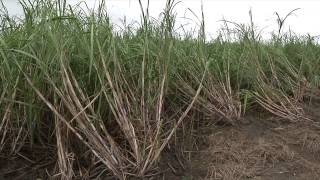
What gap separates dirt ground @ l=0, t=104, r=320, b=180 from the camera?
6.91 ft

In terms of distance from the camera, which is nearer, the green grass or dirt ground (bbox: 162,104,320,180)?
the green grass

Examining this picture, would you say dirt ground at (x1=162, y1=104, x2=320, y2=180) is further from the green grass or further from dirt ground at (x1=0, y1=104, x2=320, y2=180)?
the green grass

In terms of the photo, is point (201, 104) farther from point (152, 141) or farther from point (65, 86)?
point (65, 86)

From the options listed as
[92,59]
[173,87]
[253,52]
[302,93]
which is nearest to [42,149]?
[92,59]

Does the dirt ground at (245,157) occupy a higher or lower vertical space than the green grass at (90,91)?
lower

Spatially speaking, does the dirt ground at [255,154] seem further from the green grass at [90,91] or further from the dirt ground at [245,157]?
the green grass at [90,91]

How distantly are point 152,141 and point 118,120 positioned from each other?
0.54ft

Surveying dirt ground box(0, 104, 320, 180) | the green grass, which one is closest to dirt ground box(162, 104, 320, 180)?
dirt ground box(0, 104, 320, 180)

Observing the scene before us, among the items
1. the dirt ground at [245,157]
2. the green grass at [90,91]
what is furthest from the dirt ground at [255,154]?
the green grass at [90,91]

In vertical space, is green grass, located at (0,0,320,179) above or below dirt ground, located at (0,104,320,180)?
above

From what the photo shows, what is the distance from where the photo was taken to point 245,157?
2.27 m

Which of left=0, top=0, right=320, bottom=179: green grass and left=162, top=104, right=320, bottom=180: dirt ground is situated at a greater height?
left=0, top=0, right=320, bottom=179: green grass

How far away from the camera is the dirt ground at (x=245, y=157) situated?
2107mm

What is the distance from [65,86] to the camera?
187cm
